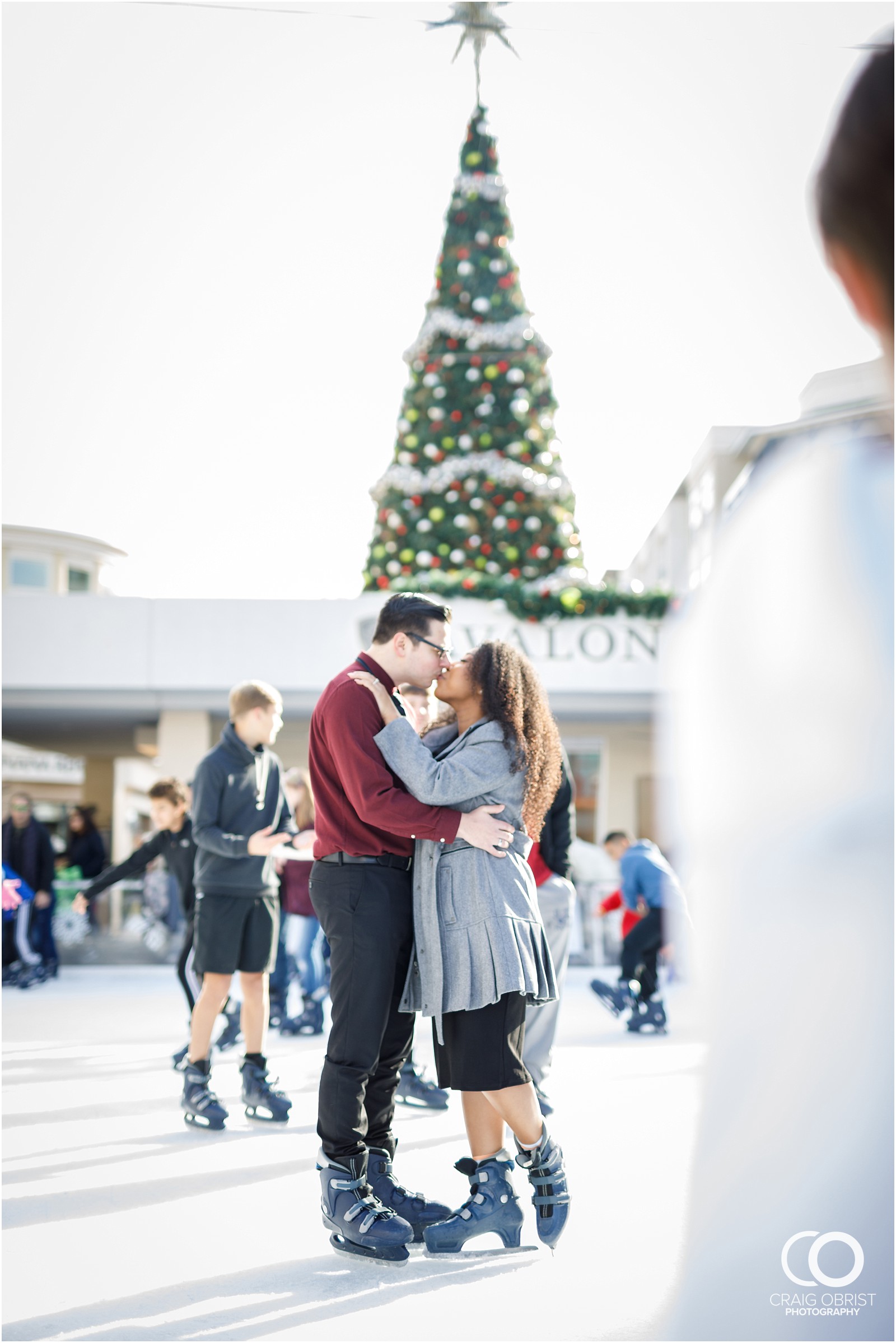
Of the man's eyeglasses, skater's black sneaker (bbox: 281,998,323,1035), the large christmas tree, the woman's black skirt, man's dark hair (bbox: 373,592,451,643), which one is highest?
the large christmas tree

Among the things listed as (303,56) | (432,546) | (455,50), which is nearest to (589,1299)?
(303,56)

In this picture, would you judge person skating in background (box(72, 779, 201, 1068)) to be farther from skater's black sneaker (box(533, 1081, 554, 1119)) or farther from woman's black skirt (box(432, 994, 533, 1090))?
woman's black skirt (box(432, 994, 533, 1090))

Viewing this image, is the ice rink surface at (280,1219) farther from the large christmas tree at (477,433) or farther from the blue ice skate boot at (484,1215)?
the large christmas tree at (477,433)

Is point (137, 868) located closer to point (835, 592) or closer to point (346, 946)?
point (346, 946)

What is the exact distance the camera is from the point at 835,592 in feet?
2.76

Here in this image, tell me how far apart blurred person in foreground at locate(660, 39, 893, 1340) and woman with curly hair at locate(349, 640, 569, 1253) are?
2110mm

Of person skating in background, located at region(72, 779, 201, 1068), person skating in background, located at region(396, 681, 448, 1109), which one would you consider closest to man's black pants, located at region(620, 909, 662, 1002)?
person skating in background, located at region(396, 681, 448, 1109)

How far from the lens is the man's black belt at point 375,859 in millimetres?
3277

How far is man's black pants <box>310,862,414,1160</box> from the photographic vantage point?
10.3ft

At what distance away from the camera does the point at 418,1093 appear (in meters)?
4.98

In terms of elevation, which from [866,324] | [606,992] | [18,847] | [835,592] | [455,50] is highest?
[455,50]

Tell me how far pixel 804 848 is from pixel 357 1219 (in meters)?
2.61

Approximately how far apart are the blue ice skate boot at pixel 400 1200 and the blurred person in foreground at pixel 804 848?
2499 millimetres

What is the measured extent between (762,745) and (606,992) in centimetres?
728
